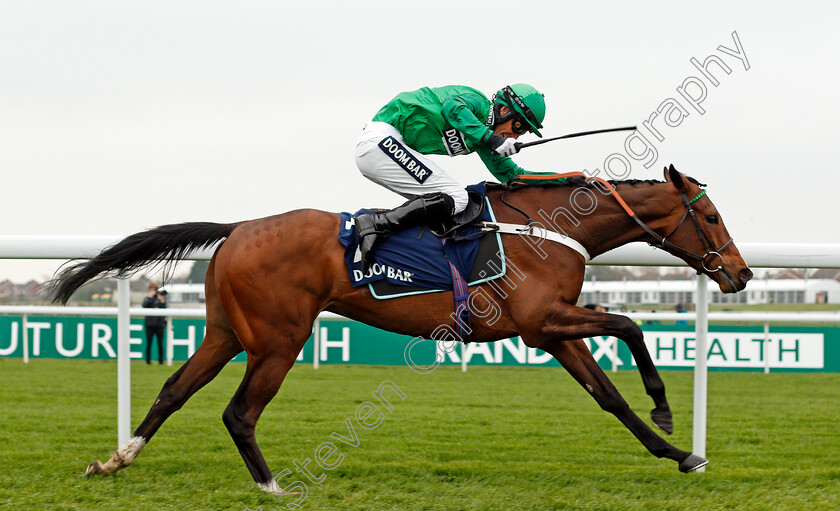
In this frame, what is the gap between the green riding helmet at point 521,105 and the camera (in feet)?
12.0

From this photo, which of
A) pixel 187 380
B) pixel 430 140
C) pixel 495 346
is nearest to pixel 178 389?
pixel 187 380

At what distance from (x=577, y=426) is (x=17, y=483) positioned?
380 cm

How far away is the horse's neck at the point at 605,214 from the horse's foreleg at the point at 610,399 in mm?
474

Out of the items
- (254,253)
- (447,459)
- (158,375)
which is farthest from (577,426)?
(158,375)

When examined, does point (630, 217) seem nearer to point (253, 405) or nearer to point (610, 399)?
point (610, 399)

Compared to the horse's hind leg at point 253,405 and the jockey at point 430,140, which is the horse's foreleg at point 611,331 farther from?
the horse's hind leg at point 253,405

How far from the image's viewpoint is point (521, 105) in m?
3.66

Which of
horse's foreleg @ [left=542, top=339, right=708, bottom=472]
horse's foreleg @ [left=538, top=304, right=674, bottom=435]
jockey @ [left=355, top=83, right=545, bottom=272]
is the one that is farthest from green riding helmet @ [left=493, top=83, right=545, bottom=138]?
horse's foreleg @ [left=542, top=339, right=708, bottom=472]

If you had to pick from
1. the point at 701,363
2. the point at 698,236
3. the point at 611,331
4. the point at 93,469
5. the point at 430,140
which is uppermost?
the point at 430,140

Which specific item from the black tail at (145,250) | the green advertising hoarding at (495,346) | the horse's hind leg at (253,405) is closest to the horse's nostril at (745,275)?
the horse's hind leg at (253,405)

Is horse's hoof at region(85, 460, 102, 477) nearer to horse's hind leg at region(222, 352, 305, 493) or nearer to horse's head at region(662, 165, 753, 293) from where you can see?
horse's hind leg at region(222, 352, 305, 493)

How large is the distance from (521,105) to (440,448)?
213 centimetres

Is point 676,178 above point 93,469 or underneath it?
above

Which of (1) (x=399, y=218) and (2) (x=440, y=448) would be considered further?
(2) (x=440, y=448)
